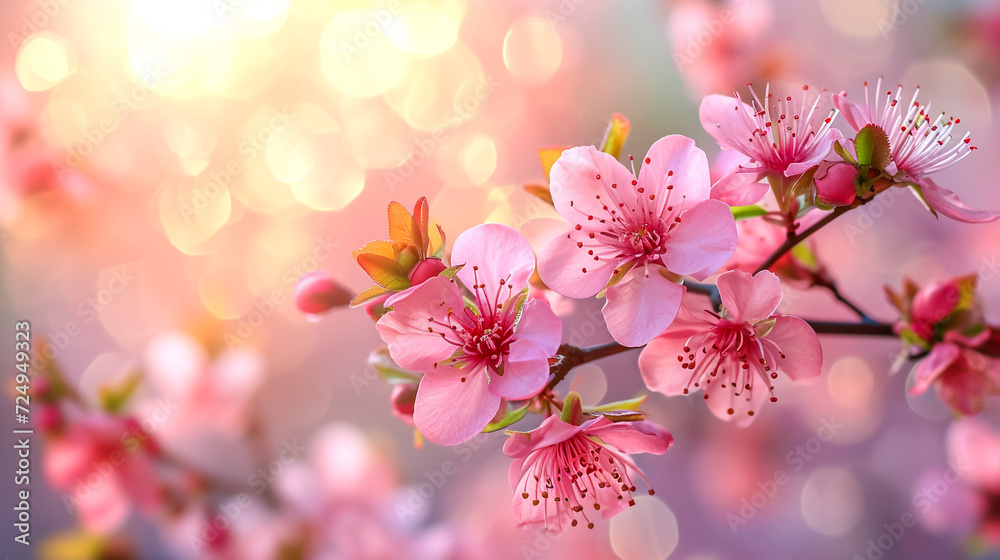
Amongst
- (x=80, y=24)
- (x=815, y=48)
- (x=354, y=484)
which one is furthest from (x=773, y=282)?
(x=80, y=24)

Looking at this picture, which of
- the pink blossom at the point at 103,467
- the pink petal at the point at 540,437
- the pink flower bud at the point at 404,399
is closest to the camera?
the pink petal at the point at 540,437

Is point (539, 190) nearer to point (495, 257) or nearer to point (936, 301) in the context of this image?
point (495, 257)

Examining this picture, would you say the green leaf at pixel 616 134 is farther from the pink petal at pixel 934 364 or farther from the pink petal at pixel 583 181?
the pink petal at pixel 934 364

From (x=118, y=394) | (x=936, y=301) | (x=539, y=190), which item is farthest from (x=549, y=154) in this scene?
(x=118, y=394)

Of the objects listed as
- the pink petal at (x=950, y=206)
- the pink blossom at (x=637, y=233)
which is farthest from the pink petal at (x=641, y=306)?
the pink petal at (x=950, y=206)

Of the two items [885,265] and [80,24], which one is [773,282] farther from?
[80,24]

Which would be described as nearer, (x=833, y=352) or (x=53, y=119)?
(x=53, y=119)
